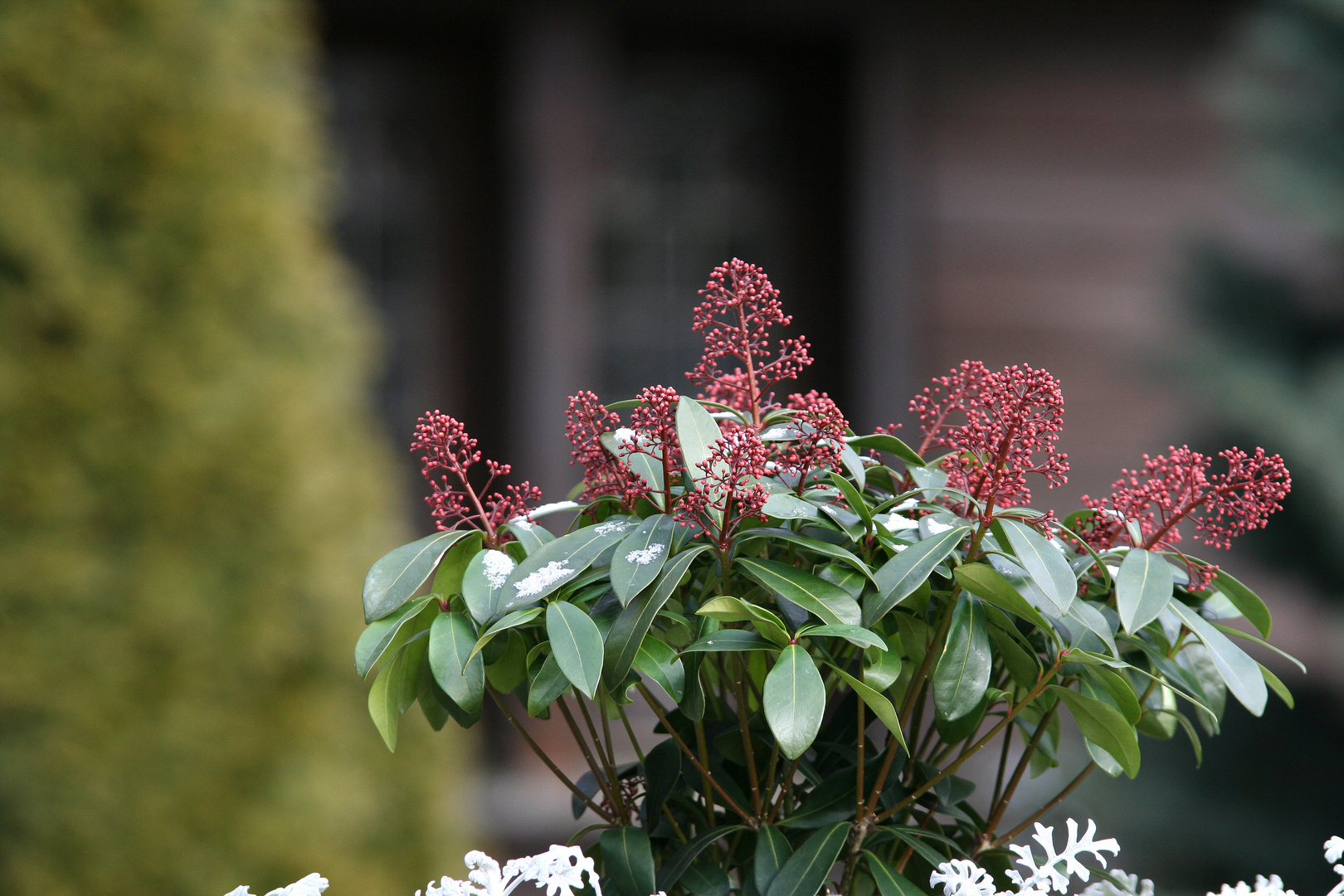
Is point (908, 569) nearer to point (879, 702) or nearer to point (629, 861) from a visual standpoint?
point (879, 702)

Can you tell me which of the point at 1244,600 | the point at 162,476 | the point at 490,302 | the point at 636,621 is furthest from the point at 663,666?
the point at 490,302

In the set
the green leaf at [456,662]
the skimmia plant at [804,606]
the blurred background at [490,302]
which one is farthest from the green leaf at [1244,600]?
the blurred background at [490,302]

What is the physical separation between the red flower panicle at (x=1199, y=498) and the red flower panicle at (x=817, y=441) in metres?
0.16

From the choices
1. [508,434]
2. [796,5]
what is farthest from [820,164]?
[508,434]

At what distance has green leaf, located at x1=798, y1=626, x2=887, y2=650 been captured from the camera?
1.97 feet

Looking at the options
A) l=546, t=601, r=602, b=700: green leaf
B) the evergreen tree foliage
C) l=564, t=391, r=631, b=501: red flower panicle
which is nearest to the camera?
l=546, t=601, r=602, b=700: green leaf

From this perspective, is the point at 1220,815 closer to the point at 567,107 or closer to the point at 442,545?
the point at 567,107

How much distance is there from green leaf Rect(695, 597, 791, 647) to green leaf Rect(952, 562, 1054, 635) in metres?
0.10

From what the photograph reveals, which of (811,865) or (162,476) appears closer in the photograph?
(811,865)

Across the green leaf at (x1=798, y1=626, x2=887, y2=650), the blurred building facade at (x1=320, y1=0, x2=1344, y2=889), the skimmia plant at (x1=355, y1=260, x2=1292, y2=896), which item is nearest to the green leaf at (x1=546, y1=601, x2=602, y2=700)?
the skimmia plant at (x1=355, y1=260, x2=1292, y2=896)

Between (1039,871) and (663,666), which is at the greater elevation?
(663,666)

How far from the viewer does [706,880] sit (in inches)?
28.5

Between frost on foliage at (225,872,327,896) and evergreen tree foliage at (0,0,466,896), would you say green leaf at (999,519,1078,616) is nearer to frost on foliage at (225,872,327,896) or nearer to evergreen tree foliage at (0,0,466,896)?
frost on foliage at (225,872,327,896)

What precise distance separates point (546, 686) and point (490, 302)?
2678 mm
